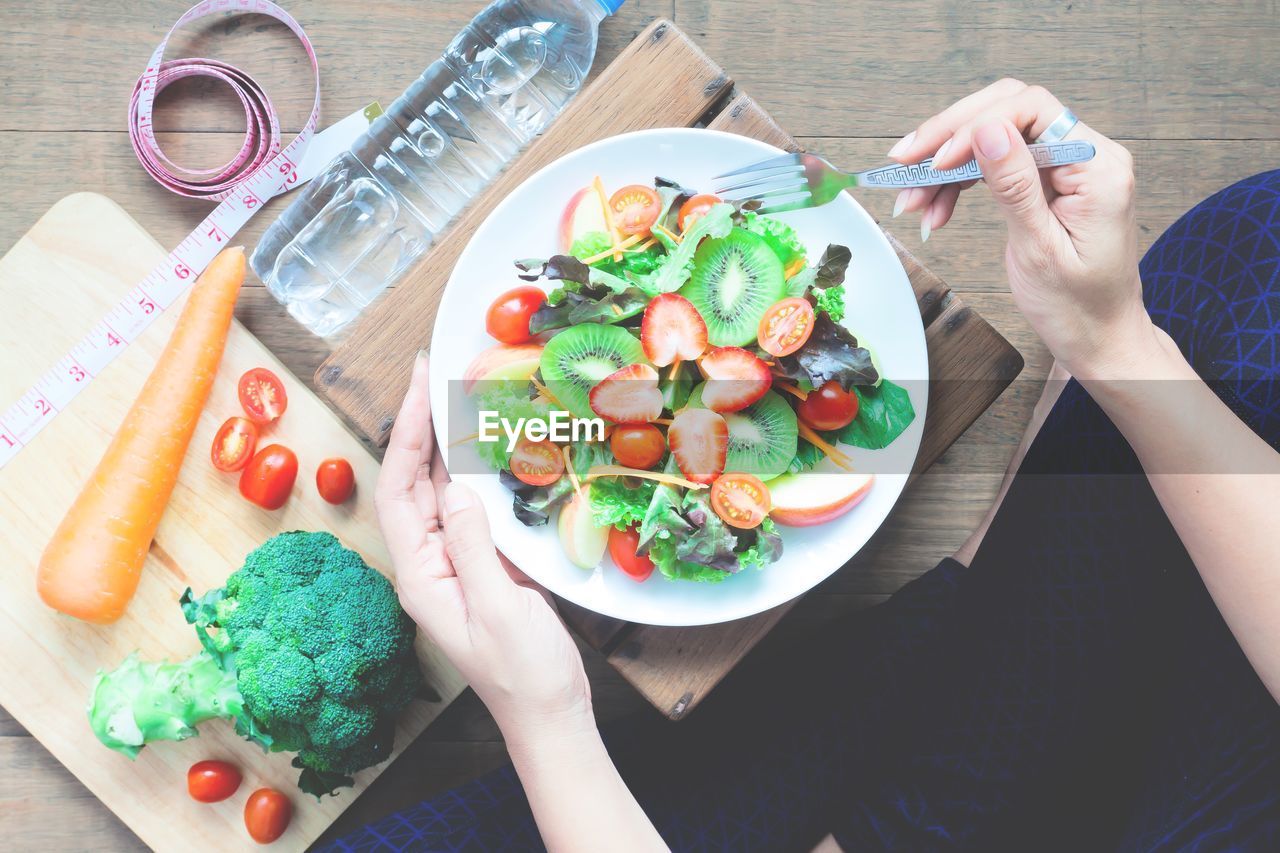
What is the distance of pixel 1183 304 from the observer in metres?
1.68

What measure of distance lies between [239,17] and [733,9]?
3.85ft

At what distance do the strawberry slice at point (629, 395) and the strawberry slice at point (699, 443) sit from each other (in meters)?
0.05

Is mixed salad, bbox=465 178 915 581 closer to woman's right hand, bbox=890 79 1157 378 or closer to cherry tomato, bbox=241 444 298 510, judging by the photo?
woman's right hand, bbox=890 79 1157 378

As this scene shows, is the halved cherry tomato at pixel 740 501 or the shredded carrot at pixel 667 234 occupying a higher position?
→ the shredded carrot at pixel 667 234

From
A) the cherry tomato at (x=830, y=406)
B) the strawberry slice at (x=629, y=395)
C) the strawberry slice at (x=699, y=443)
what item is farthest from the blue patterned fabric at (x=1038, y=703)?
the strawberry slice at (x=629, y=395)

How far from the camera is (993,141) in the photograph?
4.19 feet

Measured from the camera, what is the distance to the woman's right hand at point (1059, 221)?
131 centimetres

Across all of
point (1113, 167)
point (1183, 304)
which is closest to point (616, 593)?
point (1113, 167)

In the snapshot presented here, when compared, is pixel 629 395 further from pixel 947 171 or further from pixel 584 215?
pixel 947 171

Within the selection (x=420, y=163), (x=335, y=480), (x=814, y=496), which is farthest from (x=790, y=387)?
(x=420, y=163)

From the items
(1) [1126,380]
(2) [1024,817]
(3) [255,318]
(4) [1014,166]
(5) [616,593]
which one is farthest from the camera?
(3) [255,318]

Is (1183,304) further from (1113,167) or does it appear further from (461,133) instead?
(461,133)

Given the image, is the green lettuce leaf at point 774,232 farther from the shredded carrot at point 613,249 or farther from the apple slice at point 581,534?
the apple slice at point 581,534

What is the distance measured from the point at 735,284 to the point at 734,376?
0.16 metres
